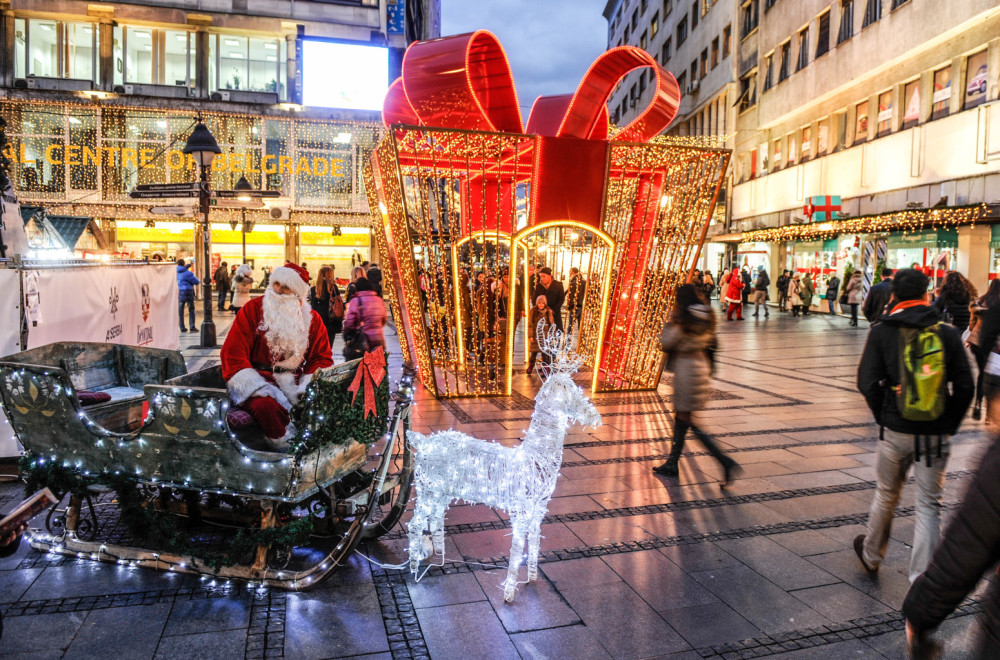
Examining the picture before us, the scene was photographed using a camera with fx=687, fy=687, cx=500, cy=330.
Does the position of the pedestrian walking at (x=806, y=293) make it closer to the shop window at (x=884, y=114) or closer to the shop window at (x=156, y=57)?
the shop window at (x=884, y=114)

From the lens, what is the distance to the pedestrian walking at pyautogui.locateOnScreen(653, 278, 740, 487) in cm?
571

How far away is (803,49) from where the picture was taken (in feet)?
89.5

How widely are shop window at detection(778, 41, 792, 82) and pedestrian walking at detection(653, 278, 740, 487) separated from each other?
26947mm

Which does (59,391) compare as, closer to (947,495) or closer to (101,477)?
(101,477)

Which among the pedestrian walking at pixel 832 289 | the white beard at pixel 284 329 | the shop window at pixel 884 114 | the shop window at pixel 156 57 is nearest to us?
the white beard at pixel 284 329

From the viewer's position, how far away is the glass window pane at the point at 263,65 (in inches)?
1115

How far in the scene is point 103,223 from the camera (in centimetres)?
2792

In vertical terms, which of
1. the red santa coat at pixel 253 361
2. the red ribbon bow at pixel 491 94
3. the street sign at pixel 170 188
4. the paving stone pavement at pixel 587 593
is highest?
the red ribbon bow at pixel 491 94

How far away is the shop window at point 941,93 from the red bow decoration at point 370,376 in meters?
21.1

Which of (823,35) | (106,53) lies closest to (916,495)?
(823,35)

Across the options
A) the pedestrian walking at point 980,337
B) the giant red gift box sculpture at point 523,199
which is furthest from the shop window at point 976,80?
the giant red gift box sculpture at point 523,199

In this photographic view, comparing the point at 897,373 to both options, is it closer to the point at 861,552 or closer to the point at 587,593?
the point at 861,552

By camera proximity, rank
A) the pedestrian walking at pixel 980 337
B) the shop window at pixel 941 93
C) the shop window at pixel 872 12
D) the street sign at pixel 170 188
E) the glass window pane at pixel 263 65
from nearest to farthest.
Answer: the pedestrian walking at pixel 980 337
the street sign at pixel 170 188
the shop window at pixel 941 93
the shop window at pixel 872 12
the glass window pane at pixel 263 65

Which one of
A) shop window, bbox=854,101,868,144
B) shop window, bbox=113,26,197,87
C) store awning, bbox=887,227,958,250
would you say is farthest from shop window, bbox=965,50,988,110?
shop window, bbox=113,26,197,87
